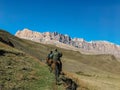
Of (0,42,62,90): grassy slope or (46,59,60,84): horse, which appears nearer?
(0,42,62,90): grassy slope

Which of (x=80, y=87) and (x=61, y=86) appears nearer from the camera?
(x=61, y=86)

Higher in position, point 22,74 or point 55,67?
point 55,67

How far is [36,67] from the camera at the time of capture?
3834cm

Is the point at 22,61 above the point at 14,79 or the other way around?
above

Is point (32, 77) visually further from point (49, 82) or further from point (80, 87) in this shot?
point (80, 87)

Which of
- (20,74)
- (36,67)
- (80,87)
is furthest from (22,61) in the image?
(80,87)

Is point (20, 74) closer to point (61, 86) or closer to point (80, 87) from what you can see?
point (61, 86)

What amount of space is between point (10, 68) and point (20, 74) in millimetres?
1614

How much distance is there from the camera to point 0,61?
3588 centimetres

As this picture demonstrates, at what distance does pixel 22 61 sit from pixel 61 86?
332 inches

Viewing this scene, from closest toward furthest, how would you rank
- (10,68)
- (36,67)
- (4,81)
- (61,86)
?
1. (4,81)
2. (61,86)
3. (10,68)
4. (36,67)

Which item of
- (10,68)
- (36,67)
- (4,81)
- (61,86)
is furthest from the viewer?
(36,67)

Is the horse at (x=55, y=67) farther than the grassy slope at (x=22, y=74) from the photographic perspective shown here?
Yes

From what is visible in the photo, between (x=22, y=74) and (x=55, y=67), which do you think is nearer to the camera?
(x=22, y=74)
